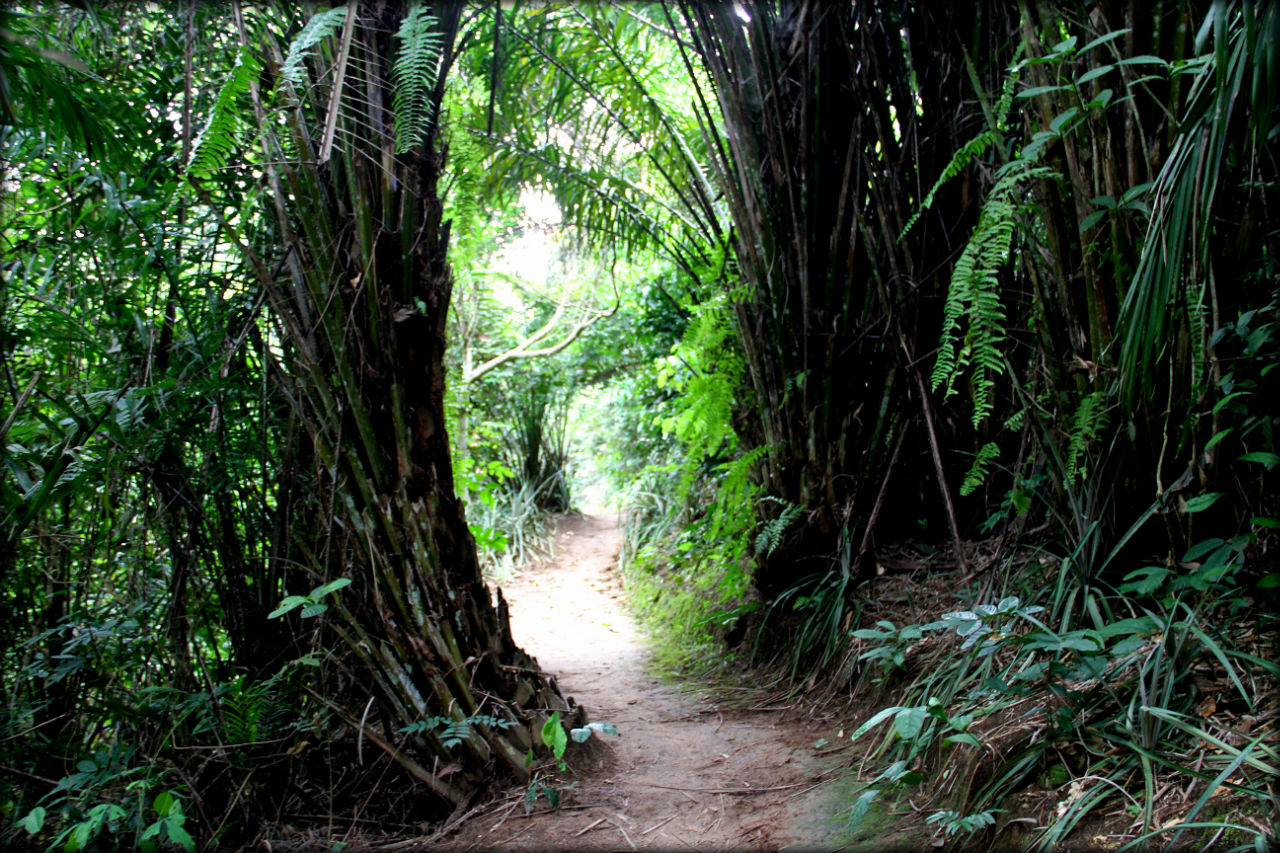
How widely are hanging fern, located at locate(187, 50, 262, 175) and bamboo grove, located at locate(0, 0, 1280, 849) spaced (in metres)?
0.01

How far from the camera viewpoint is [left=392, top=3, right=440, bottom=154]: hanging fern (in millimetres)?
1757

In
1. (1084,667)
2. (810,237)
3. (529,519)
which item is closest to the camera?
(1084,667)

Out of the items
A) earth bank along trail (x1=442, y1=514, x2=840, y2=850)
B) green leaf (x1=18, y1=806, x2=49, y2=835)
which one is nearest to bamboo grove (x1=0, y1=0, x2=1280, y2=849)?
green leaf (x1=18, y1=806, x2=49, y2=835)

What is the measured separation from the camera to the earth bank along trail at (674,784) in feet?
5.38

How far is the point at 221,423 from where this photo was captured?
1.88 metres

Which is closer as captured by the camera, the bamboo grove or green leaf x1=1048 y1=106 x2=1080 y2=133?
the bamboo grove

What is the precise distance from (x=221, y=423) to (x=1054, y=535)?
2.30 meters

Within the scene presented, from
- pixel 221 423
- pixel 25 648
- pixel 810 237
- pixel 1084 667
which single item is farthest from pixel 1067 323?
pixel 25 648

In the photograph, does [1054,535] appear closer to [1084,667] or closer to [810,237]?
[1084,667]

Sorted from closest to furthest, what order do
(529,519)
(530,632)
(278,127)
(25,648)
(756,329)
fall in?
(25,648) → (278,127) → (756,329) → (530,632) → (529,519)

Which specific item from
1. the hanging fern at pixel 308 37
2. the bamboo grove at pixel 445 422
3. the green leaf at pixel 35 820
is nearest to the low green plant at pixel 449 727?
the bamboo grove at pixel 445 422

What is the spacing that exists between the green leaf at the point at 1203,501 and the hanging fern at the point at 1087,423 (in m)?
0.25

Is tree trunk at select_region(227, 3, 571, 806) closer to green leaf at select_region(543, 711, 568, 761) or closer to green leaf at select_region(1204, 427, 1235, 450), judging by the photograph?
green leaf at select_region(543, 711, 568, 761)

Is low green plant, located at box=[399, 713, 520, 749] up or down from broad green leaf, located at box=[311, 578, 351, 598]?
down
